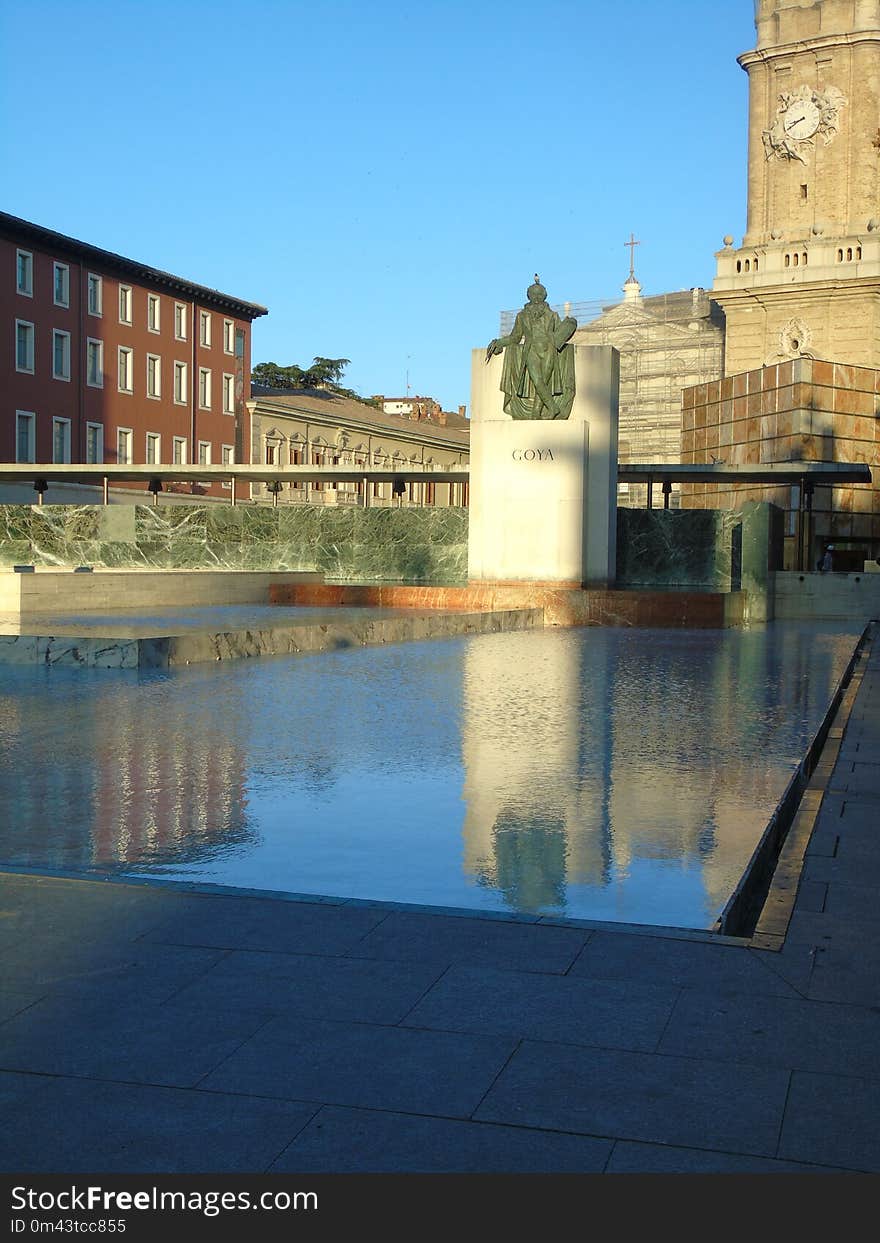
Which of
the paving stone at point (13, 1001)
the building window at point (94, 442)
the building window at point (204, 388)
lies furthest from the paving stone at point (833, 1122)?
the building window at point (204, 388)

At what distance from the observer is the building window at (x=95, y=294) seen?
54062 mm

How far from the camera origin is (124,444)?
5672cm

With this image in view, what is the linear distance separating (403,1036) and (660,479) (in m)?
30.9

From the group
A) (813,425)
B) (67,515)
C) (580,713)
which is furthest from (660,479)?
(580,713)

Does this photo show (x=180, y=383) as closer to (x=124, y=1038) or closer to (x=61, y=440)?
(x=61, y=440)

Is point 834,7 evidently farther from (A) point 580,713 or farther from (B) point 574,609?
(A) point 580,713

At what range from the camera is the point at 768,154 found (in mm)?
60719

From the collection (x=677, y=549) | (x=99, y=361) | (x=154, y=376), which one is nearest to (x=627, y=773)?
(x=677, y=549)

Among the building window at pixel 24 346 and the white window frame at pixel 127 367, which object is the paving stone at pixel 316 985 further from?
the white window frame at pixel 127 367

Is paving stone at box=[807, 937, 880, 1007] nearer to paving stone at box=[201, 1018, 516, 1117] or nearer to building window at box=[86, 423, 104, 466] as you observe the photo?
paving stone at box=[201, 1018, 516, 1117]

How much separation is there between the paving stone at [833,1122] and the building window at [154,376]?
188ft

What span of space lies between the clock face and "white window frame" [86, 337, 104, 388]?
31158mm

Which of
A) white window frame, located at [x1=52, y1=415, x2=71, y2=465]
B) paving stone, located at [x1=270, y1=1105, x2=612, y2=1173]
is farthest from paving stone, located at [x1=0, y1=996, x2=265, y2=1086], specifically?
white window frame, located at [x1=52, y1=415, x2=71, y2=465]

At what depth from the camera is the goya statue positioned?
24.1m
